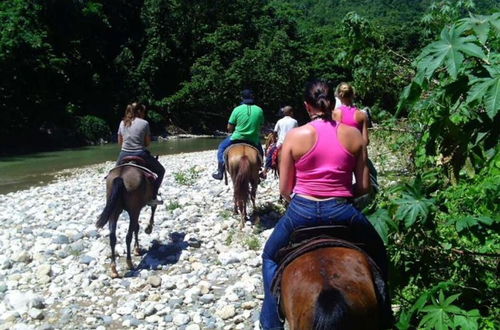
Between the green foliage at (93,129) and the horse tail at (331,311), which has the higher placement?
the horse tail at (331,311)

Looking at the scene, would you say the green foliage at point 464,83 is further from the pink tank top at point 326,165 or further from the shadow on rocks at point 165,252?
the shadow on rocks at point 165,252

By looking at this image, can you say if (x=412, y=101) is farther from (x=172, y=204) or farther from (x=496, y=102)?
(x=172, y=204)

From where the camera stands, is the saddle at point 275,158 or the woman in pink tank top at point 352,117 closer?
the woman in pink tank top at point 352,117

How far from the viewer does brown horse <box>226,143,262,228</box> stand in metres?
8.53

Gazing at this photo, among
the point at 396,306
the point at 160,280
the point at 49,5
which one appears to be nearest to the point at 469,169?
the point at 396,306

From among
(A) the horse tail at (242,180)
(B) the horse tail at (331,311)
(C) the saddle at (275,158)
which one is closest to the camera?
(B) the horse tail at (331,311)

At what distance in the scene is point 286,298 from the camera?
3.32 metres

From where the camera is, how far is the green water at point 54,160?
66.0 feet

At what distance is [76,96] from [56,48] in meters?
3.79

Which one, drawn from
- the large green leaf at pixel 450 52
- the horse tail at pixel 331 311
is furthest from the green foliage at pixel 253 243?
the large green leaf at pixel 450 52

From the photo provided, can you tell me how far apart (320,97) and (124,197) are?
14.4ft

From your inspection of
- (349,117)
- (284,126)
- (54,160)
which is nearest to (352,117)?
(349,117)

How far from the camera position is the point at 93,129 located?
3481cm

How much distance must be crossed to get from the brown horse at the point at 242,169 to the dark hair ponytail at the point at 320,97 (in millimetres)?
4908
